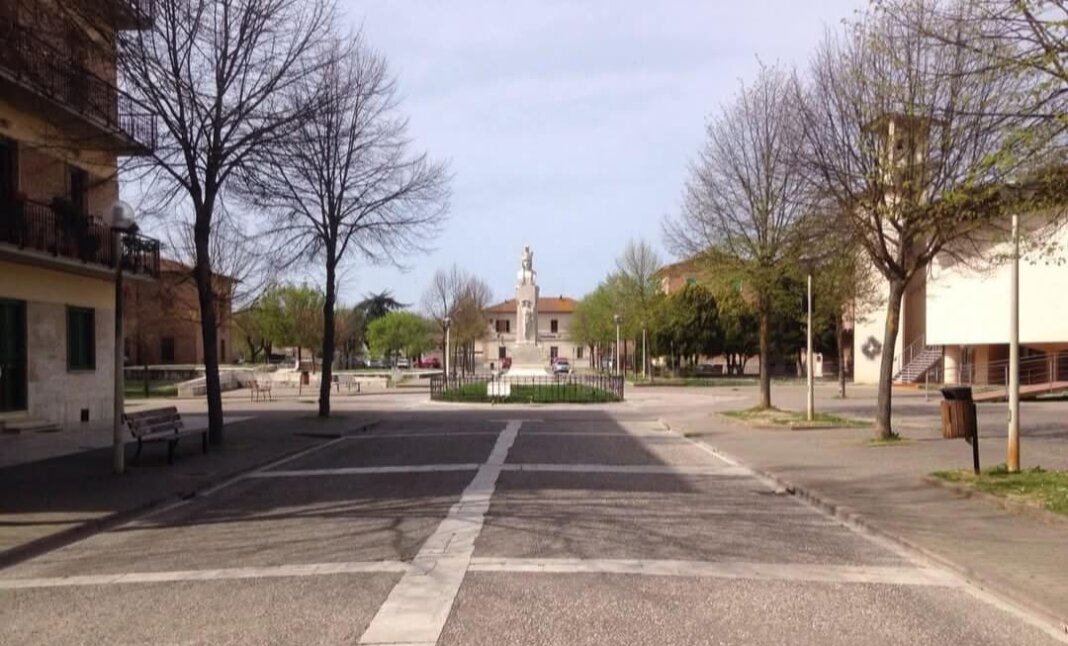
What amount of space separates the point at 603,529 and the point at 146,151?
46.1 ft

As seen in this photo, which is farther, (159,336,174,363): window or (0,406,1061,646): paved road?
(159,336,174,363): window

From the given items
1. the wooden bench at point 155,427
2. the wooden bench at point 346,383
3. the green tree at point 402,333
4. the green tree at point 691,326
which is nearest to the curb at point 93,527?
the wooden bench at point 155,427

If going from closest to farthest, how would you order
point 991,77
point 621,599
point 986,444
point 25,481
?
point 621,599 < point 991,77 < point 25,481 < point 986,444

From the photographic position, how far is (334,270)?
2792 cm

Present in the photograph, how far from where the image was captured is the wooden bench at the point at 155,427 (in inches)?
626

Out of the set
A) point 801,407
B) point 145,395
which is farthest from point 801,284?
point 145,395

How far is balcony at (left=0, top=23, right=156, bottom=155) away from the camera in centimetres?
1486

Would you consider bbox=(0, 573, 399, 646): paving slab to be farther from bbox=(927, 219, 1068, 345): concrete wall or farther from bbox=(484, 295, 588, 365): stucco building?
bbox=(484, 295, 588, 365): stucco building

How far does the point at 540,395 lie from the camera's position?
39.3m

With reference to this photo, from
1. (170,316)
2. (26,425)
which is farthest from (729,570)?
(170,316)

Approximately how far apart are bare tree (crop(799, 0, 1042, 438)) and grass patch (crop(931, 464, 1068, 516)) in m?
3.51

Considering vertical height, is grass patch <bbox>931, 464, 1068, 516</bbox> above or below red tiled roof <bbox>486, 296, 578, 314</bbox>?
below

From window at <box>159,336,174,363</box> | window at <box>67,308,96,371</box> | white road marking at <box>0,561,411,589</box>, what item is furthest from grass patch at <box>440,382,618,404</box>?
window at <box>159,336,174,363</box>

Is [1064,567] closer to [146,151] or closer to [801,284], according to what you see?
[146,151]
